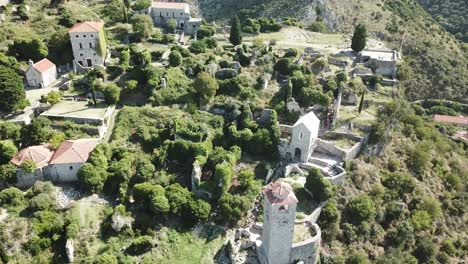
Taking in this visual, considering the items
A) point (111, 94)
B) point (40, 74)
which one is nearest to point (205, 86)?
point (111, 94)

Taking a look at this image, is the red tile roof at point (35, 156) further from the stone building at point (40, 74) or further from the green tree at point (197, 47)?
the green tree at point (197, 47)

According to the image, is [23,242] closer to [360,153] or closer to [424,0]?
[360,153]

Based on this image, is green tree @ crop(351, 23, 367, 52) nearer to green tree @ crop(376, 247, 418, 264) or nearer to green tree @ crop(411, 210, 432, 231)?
green tree @ crop(411, 210, 432, 231)

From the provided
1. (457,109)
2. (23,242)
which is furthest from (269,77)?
(457,109)

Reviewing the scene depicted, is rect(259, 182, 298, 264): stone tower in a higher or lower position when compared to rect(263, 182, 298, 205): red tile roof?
lower

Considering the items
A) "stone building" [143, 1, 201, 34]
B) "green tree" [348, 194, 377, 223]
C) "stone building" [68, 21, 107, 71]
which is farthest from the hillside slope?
"stone building" [68, 21, 107, 71]
